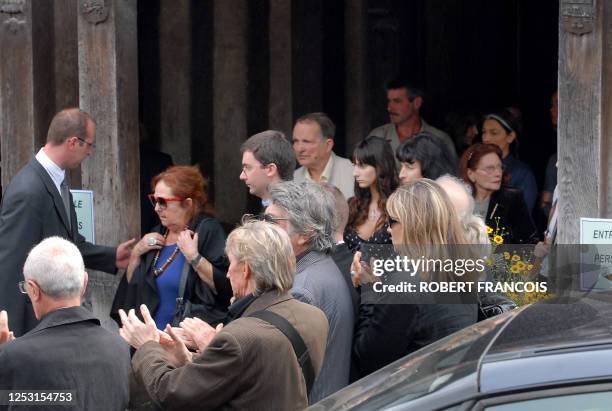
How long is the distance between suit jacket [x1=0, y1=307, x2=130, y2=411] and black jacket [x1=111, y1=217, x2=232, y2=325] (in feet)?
5.35

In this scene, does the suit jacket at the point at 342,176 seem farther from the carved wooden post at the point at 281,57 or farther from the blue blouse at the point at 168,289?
the carved wooden post at the point at 281,57

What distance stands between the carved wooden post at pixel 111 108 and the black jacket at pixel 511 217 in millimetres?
2153

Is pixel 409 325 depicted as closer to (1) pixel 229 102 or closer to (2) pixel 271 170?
(2) pixel 271 170

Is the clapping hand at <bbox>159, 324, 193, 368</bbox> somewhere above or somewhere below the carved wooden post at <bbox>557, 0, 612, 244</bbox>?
below

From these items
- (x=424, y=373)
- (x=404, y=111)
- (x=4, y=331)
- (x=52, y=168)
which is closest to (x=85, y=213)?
(x=52, y=168)

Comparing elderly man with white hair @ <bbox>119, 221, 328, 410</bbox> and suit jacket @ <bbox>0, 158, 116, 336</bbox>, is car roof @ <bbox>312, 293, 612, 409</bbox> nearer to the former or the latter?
elderly man with white hair @ <bbox>119, 221, 328, 410</bbox>

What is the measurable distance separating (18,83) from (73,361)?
3536 mm

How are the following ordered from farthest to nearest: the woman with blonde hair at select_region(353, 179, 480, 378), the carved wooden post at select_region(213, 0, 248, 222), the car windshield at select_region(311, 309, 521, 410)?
the carved wooden post at select_region(213, 0, 248, 222) → the woman with blonde hair at select_region(353, 179, 480, 378) → the car windshield at select_region(311, 309, 521, 410)

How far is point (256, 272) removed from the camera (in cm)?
446

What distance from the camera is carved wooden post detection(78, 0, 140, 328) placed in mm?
7258

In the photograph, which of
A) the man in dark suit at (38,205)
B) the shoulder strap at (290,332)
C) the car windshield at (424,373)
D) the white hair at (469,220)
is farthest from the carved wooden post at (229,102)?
the car windshield at (424,373)

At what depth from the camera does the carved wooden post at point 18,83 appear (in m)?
7.54

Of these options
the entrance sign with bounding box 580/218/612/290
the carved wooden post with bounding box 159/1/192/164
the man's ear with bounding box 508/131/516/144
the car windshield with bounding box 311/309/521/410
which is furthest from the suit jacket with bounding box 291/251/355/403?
the carved wooden post with bounding box 159/1/192/164

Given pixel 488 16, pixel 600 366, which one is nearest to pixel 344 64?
pixel 488 16
